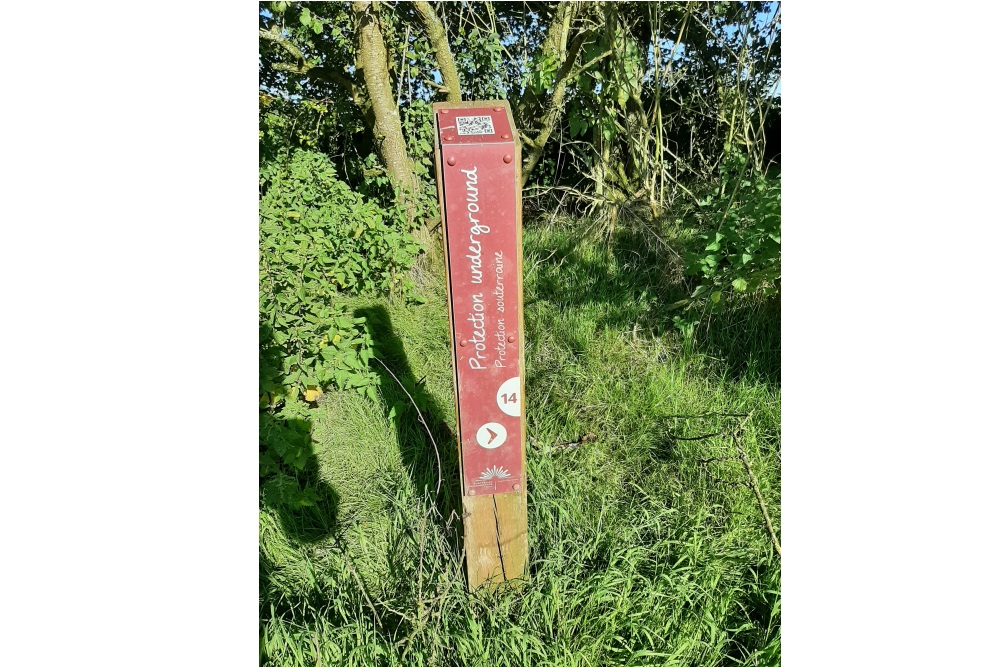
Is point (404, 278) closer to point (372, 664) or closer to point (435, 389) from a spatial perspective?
point (435, 389)

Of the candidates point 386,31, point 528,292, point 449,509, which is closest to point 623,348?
point 528,292

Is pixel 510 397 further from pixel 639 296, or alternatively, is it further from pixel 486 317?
pixel 639 296

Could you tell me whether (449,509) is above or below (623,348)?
below

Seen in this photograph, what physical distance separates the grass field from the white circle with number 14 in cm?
54

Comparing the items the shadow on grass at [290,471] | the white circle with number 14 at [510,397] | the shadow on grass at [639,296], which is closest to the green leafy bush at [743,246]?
the shadow on grass at [639,296]

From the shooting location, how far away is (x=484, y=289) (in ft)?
6.35

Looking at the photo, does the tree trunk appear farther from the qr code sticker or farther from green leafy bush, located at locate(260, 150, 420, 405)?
the qr code sticker

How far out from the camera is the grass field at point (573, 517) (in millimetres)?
2121

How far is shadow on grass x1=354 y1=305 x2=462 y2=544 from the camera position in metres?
2.81

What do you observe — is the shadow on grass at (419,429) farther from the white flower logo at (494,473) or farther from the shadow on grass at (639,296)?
the shadow on grass at (639,296)

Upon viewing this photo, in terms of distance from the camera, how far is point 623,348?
382cm

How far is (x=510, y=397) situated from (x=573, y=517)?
0.78 m

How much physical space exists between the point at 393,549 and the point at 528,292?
2.51m

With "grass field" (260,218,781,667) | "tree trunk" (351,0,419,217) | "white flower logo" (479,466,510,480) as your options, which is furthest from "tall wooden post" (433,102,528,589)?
"tree trunk" (351,0,419,217)
